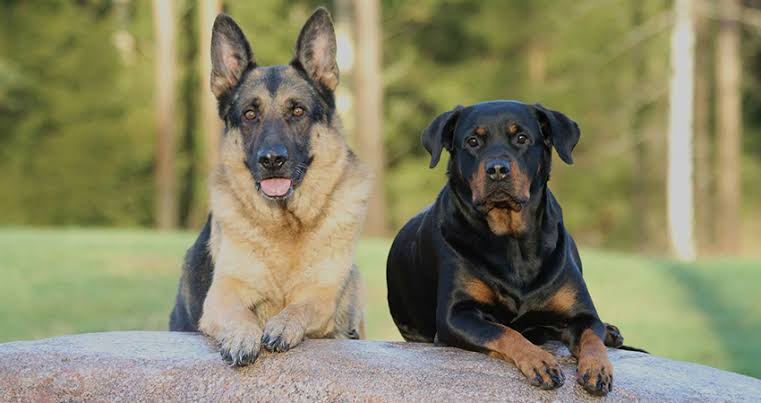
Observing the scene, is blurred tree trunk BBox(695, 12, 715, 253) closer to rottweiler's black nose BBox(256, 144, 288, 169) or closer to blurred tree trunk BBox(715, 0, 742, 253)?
blurred tree trunk BBox(715, 0, 742, 253)

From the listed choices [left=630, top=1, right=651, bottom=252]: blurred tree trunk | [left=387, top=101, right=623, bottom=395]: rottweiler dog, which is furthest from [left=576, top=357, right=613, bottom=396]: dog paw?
[left=630, top=1, right=651, bottom=252]: blurred tree trunk

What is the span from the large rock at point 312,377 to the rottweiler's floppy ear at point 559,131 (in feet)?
3.65

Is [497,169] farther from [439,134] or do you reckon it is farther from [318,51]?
[318,51]

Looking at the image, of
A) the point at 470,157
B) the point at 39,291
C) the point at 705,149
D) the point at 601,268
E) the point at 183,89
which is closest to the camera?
the point at 470,157

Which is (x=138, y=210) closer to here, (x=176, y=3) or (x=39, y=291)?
(x=176, y=3)

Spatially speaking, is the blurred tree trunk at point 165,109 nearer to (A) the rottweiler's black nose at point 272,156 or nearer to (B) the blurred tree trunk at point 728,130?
(B) the blurred tree trunk at point 728,130

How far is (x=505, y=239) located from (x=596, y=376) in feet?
3.41

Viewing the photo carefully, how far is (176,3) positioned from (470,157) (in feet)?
94.3

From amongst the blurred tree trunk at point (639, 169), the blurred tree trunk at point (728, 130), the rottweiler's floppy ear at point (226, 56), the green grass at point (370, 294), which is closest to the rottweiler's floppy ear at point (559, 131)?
the rottweiler's floppy ear at point (226, 56)

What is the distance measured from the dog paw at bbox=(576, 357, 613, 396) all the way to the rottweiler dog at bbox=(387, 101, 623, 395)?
239 millimetres

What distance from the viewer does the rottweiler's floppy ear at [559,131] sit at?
5777mm

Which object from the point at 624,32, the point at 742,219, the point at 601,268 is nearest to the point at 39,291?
the point at 601,268

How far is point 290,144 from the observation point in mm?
6070

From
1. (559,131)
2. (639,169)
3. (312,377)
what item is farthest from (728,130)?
(312,377)
